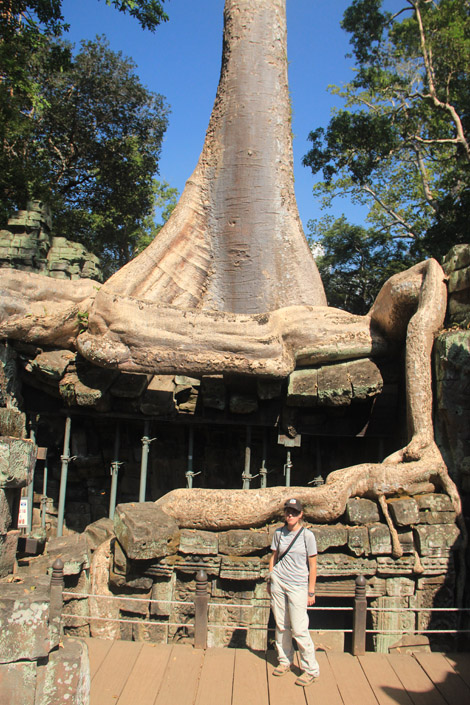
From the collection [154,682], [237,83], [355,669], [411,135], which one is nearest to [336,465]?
[355,669]

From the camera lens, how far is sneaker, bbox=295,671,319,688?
11.6 ft

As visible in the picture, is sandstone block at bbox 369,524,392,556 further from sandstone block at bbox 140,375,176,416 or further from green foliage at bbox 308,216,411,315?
green foliage at bbox 308,216,411,315

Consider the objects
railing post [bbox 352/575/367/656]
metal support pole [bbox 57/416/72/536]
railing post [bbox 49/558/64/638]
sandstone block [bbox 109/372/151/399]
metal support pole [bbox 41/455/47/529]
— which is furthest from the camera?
metal support pole [bbox 41/455/47/529]

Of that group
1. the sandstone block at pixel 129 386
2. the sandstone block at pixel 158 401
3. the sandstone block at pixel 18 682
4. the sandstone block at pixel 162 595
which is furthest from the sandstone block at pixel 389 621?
the sandstone block at pixel 129 386

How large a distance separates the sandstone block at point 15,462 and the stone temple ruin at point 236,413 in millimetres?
11

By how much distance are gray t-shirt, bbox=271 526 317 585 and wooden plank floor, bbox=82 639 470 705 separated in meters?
0.61

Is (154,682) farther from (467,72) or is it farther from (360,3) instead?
(360,3)

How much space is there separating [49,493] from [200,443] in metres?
2.13

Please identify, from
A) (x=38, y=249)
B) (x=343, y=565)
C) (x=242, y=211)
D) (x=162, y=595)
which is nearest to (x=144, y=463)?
(x=162, y=595)

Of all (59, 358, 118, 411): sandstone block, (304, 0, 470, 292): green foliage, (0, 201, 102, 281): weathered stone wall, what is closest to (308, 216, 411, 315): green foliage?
(304, 0, 470, 292): green foliage

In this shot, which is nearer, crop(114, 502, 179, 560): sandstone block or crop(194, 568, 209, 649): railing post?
crop(194, 568, 209, 649): railing post

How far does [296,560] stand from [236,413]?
10.00ft

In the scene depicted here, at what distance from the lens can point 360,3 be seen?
52.4 feet

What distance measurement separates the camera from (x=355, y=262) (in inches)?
931
